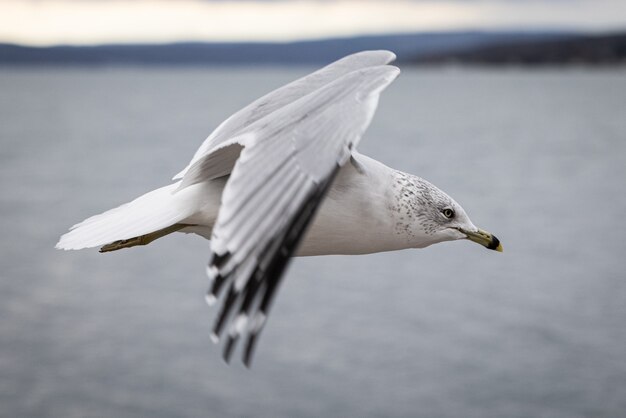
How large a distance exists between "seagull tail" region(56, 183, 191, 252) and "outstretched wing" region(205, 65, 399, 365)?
0.44 metres

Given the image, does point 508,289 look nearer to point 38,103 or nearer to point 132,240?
point 132,240

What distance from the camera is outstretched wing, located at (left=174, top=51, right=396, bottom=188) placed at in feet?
10.6

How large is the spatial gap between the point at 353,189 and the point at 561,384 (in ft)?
81.4

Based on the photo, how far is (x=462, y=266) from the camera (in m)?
34.0

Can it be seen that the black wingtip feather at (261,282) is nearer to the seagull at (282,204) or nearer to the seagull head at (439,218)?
the seagull at (282,204)

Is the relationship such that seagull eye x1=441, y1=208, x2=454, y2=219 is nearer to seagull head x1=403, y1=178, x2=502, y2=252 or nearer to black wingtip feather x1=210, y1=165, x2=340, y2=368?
seagull head x1=403, y1=178, x2=502, y2=252

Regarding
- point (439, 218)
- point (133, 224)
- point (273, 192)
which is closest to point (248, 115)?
point (133, 224)

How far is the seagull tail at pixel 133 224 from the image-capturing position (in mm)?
3209

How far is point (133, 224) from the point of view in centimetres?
329

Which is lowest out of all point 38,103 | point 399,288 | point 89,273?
point 38,103

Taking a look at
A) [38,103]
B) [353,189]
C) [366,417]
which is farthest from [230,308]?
[38,103]

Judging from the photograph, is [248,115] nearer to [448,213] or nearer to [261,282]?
[448,213]

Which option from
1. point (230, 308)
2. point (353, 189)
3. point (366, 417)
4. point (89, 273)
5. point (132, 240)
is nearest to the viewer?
point (230, 308)

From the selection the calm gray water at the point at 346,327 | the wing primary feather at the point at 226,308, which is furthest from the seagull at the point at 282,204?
the calm gray water at the point at 346,327
